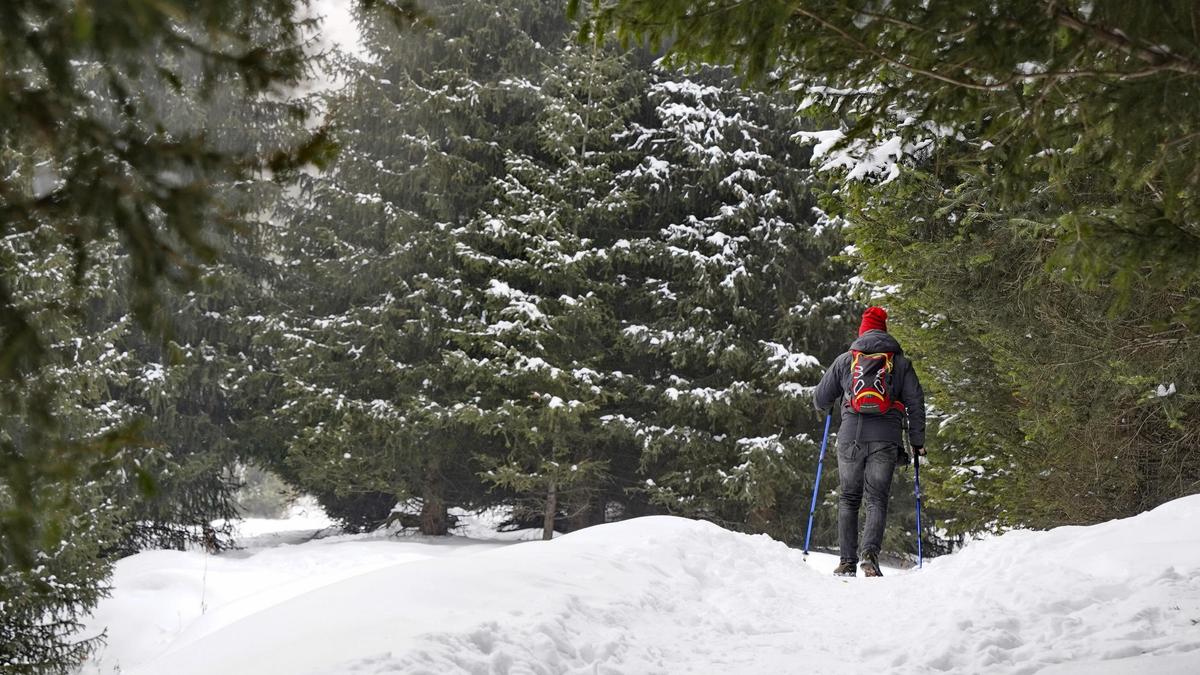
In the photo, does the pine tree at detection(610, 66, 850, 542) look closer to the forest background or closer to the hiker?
the forest background

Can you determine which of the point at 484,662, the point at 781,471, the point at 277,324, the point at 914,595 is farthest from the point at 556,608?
the point at 277,324

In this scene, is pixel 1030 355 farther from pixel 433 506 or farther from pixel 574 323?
pixel 433 506

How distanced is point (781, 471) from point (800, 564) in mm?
6207

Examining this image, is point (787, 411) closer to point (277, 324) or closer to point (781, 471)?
→ point (781, 471)

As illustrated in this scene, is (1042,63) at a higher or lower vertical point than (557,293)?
lower

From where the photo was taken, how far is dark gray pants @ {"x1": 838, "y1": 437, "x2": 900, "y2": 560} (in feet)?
25.0

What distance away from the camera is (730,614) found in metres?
5.60

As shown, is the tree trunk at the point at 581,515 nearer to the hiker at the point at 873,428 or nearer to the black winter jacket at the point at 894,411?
the hiker at the point at 873,428

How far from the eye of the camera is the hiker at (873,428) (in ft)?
25.0

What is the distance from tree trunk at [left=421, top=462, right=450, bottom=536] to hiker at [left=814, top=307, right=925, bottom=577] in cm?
955

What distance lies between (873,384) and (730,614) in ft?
9.56

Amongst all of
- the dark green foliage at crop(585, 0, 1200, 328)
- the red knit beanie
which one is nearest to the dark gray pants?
the red knit beanie

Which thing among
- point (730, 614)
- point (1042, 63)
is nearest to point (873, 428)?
point (730, 614)

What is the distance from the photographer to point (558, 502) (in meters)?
15.6
